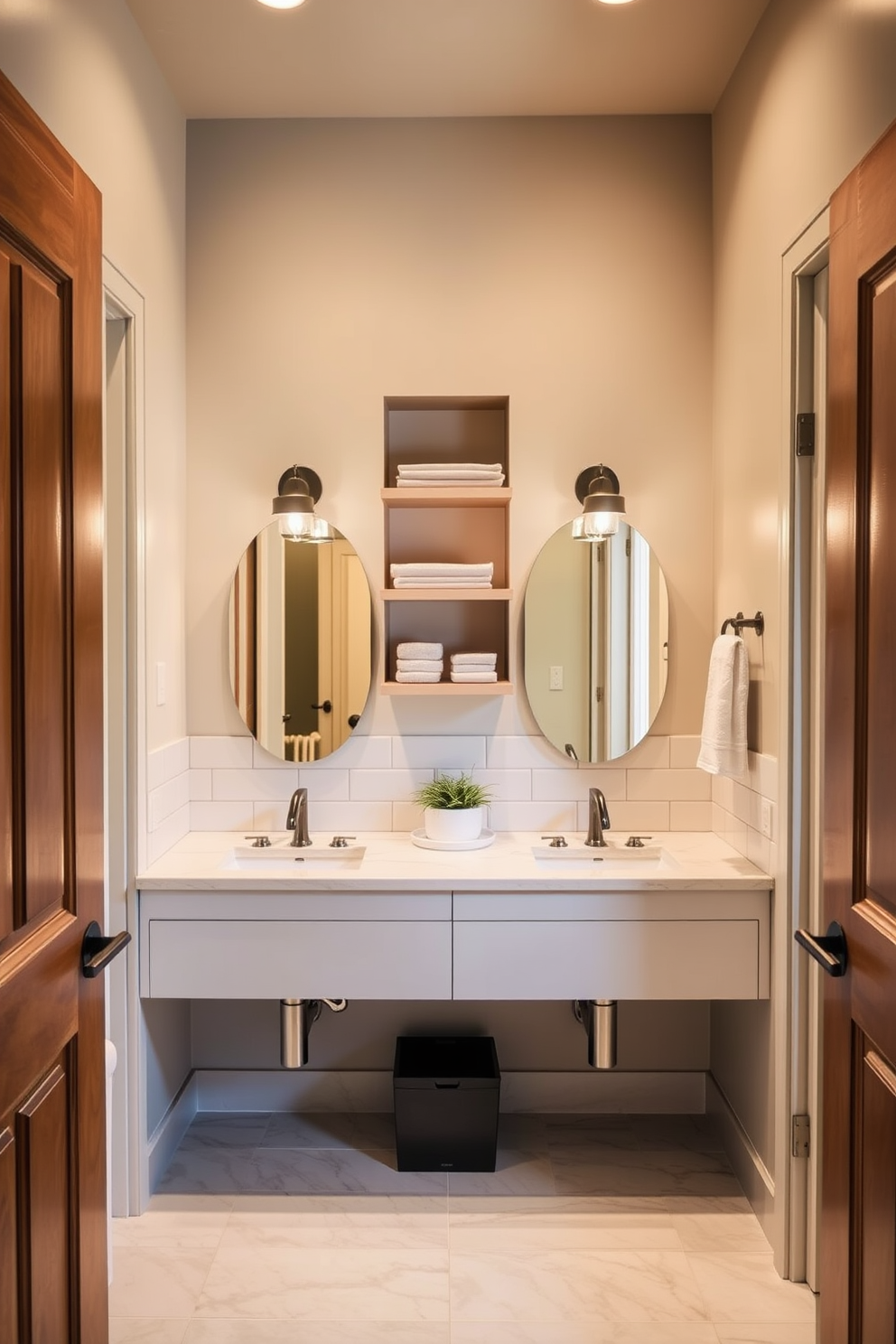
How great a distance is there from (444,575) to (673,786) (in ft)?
3.09

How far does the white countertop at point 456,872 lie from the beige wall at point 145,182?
1.20ft

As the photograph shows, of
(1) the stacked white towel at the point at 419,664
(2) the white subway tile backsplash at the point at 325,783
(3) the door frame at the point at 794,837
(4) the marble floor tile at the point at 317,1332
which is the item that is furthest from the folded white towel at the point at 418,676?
(4) the marble floor tile at the point at 317,1332

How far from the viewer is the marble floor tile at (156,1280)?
2.06 metres

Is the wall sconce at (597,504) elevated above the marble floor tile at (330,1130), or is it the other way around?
the wall sconce at (597,504)

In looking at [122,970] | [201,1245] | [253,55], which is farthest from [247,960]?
[253,55]

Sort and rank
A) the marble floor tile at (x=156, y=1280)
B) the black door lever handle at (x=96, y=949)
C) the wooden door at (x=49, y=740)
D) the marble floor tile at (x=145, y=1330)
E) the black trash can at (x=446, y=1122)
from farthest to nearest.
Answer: the black trash can at (x=446, y=1122) < the marble floor tile at (x=156, y=1280) < the marble floor tile at (x=145, y=1330) < the black door lever handle at (x=96, y=949) < the wooden door at (x=49, y=740)

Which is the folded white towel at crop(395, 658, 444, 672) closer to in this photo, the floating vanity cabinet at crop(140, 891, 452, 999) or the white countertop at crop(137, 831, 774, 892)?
the white countertop at crop(137, 831, 774, 892)

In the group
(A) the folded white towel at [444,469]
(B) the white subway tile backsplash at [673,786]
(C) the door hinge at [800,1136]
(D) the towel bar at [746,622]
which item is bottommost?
(C) the door hinge at [800,1136]

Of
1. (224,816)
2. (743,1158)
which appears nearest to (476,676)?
(224,816)

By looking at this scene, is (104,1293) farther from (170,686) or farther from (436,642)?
(436,642)

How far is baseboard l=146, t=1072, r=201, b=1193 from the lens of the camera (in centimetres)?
250

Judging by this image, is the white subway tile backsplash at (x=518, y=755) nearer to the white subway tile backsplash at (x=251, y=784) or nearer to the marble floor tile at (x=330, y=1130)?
the white subway tile backsplash at (x=251, y=784)

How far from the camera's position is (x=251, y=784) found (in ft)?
9.47

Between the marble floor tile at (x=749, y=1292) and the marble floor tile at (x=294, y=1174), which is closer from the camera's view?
the marble floor tile at (x=749, y=1292)
